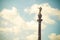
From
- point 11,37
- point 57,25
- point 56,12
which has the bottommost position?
point 11,37

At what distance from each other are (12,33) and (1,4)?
824 millimetres

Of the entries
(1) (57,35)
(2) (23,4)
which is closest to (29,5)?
(2) (23,4)

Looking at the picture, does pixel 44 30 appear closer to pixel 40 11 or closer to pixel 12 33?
pixel 40 11

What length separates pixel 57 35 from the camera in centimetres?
437

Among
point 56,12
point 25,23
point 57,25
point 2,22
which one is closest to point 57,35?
point 57,25

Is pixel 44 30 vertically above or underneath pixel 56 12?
underneath

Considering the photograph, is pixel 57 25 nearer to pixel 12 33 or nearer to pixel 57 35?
pixel 57 35

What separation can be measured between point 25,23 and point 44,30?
518mm

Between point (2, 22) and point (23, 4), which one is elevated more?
point (23, 4)

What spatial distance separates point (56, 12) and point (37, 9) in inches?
19.5

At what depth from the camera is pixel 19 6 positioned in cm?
454

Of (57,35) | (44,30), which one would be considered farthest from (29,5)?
(57,35)

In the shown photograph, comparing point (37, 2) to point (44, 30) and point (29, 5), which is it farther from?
point (44, 30)

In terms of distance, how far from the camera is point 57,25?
4410mm
